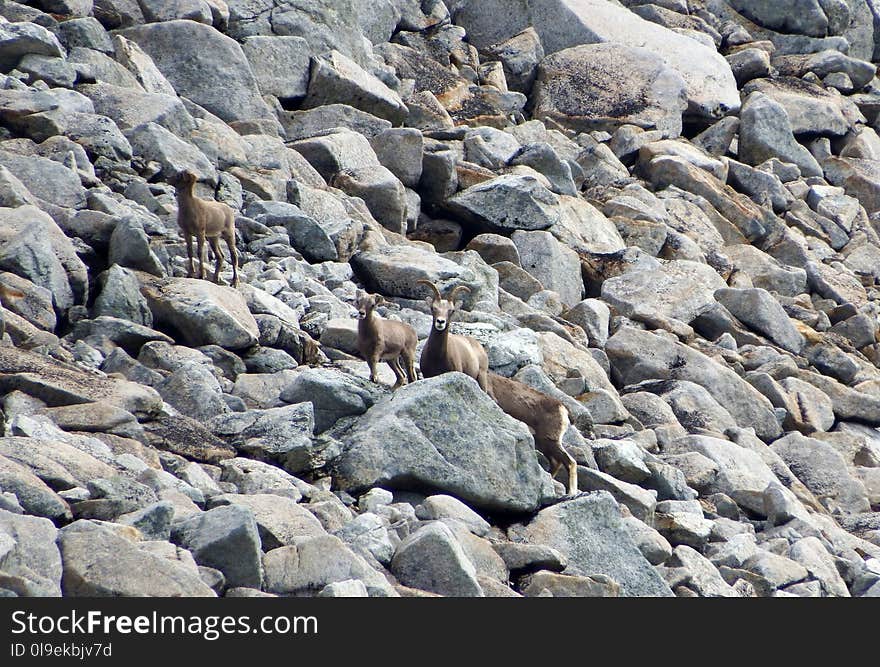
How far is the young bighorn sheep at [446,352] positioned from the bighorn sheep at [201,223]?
3.18 metres

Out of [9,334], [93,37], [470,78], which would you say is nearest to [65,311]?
[9,334]

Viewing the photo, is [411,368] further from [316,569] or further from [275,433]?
[316,569]

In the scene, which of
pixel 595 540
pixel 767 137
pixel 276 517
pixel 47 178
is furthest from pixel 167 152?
pixel 767 137

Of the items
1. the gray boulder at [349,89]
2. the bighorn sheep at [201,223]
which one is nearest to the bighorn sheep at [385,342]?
the bighorn sheep at [201,223]

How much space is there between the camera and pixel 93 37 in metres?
21.6

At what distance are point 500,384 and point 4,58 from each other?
1062 centimetres

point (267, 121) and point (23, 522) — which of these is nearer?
point (23, 522)

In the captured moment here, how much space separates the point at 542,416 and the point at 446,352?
55.0 inches

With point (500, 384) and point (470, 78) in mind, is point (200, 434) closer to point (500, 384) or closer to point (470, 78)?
point (500, 384)

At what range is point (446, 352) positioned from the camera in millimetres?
14117

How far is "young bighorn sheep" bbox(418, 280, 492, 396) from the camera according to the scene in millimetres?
13703

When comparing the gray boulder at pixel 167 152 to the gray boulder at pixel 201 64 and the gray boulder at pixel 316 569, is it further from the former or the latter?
the gray boulder at pixel 316 569

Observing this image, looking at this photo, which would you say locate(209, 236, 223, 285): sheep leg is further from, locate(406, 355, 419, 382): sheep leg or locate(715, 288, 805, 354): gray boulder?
locate(715, 288, 805, 354): gray boulder

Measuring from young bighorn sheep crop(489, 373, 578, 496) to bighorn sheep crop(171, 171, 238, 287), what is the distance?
3.97 metres
